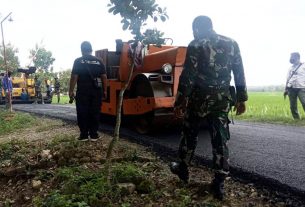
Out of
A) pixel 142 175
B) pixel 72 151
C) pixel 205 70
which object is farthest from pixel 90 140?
pixel 205 70

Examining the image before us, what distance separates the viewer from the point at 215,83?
3723 millimetres

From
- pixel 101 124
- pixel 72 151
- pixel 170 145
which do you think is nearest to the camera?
pixel 72 151

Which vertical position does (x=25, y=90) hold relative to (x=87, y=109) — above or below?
above

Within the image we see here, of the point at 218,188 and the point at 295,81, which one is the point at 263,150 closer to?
the point at 218,188

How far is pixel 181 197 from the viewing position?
3.74 m

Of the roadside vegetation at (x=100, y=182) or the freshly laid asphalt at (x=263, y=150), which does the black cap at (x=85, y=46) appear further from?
the freshly laid asphalt at (x=263, y=150)

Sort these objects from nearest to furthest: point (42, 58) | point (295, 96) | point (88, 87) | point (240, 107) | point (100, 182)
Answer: point (240, 107) → point (100, 182) → point (88, 87) → point (295, 96) → point (42, 58)

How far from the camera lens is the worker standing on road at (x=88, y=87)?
623 centimetres

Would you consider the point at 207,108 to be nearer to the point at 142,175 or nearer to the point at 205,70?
the point at 205,70

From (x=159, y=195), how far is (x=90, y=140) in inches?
107

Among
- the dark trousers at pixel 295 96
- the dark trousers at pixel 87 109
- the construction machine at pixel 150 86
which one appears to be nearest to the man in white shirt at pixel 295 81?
the dark trousers at pixel 295 96

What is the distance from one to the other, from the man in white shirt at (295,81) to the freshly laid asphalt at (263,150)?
1.52 m

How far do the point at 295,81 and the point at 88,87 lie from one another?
18.3 feet

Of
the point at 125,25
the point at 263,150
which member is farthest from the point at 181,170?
the point at 263,150
